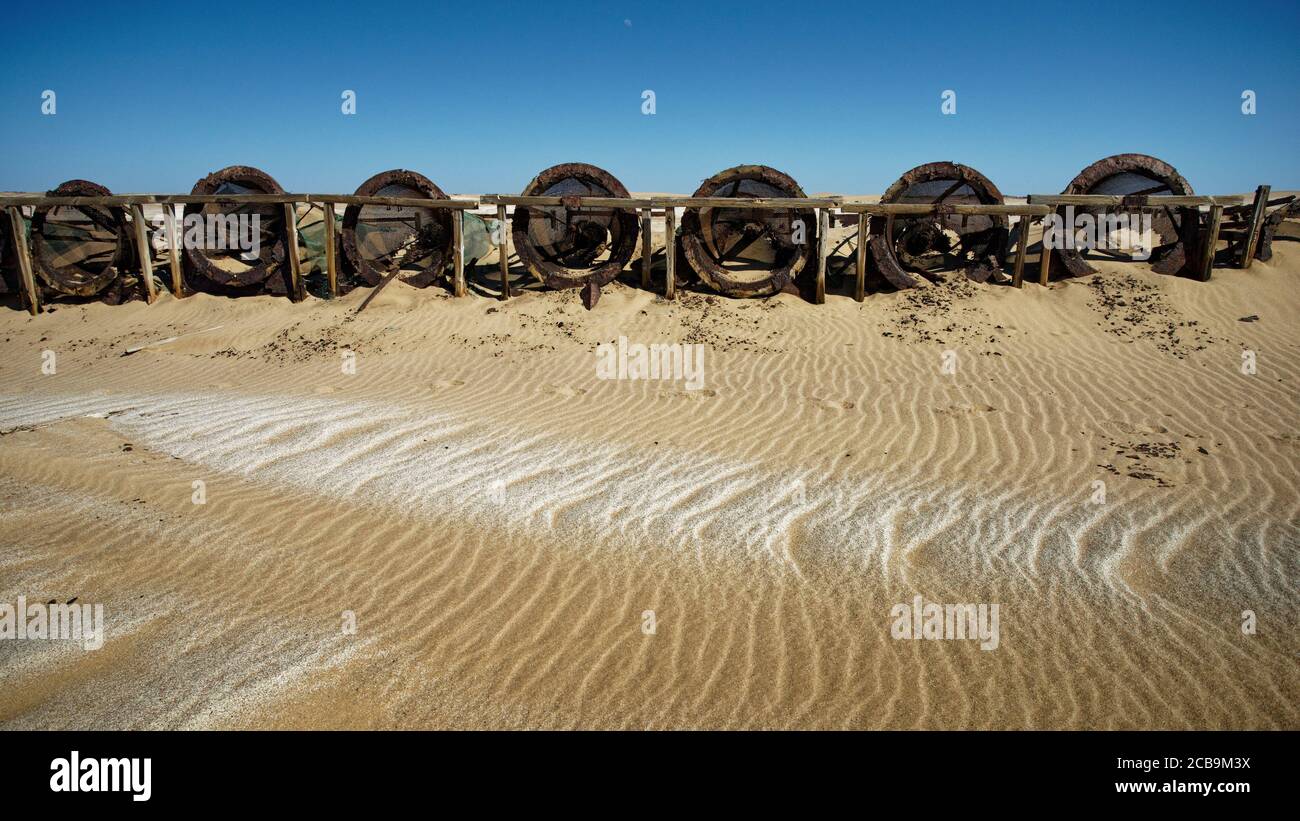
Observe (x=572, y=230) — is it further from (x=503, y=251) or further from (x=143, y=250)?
(x=143, y=250)

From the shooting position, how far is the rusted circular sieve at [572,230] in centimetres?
1227

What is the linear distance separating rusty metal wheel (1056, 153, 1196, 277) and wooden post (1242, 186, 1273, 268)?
94 cm

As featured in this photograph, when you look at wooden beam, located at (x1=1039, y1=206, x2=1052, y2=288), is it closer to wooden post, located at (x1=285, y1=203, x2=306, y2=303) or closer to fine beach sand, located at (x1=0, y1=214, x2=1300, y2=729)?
fine beach sand, located at (x1=0, y1=214, x2=1300, y2=729)

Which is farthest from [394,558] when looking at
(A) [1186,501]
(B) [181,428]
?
(A) [1186,501]

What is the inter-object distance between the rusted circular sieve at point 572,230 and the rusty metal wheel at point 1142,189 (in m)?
7.75

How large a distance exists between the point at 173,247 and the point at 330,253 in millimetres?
3519

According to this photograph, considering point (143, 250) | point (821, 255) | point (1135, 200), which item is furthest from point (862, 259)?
point (143, 250)

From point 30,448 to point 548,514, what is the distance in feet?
16.0

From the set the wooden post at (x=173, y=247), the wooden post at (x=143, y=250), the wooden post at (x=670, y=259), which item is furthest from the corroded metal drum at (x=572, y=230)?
the wooden post at (x=143, y=250)

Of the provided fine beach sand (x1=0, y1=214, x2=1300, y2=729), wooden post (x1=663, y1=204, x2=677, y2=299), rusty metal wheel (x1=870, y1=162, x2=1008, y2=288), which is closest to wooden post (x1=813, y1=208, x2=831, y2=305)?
rusty metal wheel (x1=870, y1=162, x2=1008, y2=288)

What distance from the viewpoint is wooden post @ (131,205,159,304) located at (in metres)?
12.9

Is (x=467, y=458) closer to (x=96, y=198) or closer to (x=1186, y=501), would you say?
(x=1186, y=501)

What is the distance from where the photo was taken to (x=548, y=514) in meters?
5.18

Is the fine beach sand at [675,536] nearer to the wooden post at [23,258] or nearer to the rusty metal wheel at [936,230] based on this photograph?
the rusty metal wheel at [936,230]
